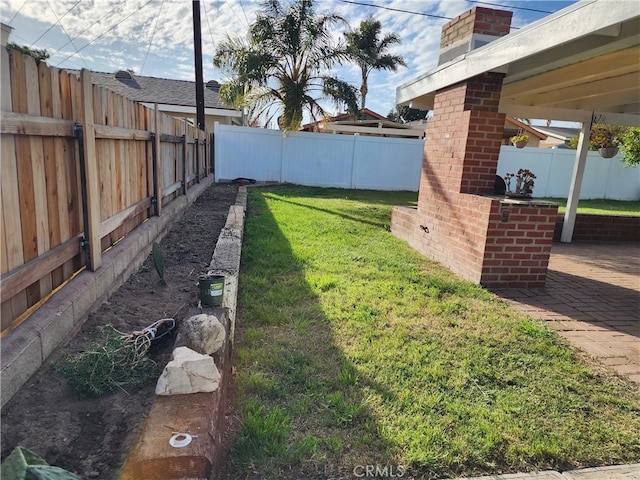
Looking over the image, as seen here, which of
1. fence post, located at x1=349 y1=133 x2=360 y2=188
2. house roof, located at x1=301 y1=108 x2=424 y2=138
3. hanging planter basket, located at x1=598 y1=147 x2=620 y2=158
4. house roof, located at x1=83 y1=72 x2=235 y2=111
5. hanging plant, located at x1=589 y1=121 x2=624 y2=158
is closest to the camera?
hanging plant, located at x1=589 y1=121 x2=624 y2=158

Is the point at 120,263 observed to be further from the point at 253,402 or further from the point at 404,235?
the point at 404,235

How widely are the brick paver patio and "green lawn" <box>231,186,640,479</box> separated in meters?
0.25

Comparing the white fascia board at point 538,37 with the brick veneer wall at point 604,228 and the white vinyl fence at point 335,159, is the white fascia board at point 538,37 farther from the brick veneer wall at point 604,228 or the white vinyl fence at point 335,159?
the white vinyl fence at point 335,159

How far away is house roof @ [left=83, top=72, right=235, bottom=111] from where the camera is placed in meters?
17.9

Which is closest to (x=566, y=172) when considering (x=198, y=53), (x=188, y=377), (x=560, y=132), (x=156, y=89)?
(x=560, y=132)

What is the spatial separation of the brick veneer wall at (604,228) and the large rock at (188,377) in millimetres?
7194

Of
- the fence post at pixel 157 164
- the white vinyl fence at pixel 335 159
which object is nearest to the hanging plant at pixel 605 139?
the white vinyl fence at pixel 335 159

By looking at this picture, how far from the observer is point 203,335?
215 centimetres

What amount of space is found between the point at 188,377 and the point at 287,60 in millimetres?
13982

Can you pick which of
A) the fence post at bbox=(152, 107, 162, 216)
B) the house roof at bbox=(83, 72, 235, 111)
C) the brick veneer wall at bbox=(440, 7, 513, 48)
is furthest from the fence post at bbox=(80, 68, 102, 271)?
the house roof at bbox=(83, 72, 235, 111)

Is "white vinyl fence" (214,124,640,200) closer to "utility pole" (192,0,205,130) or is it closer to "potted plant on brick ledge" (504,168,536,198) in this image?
"utility pole" (192,0,205,130)

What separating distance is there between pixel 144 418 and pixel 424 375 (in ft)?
5.30

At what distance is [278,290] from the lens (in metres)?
3.82

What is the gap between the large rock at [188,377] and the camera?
183cm
